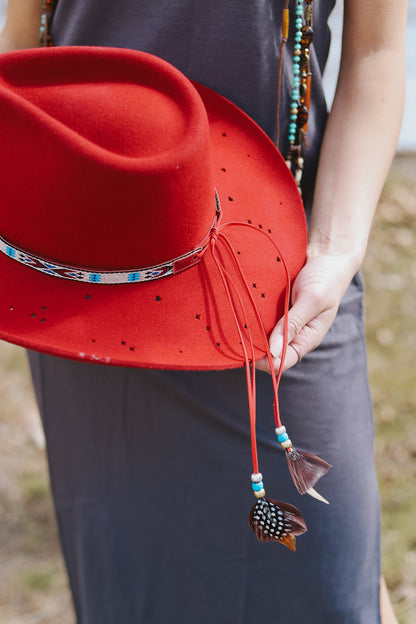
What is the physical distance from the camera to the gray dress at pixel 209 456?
39.1 inches

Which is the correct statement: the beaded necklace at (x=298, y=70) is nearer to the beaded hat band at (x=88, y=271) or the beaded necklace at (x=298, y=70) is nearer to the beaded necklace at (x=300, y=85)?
the beaded necklace at (x=300, y=85)

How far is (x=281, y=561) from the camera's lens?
1090mm

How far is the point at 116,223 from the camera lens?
76 cm

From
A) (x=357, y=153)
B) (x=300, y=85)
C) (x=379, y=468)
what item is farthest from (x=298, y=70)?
(x=379, y=468)

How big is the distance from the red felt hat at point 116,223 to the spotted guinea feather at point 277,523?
0.65ft

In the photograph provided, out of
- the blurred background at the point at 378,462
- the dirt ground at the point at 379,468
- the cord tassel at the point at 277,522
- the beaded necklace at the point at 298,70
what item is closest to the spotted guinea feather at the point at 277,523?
the cord tassel at the point at 277,522

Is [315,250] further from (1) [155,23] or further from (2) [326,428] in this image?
(1) [155,23]

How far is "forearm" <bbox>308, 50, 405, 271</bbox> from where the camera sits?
999 mm

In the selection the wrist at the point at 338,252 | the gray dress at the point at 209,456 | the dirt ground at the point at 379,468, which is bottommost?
the dirt ground at the point at 379,468

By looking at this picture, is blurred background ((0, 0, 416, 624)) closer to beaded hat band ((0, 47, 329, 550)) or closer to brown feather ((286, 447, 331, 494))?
beaded hat band ((0, 47, 329, 550))

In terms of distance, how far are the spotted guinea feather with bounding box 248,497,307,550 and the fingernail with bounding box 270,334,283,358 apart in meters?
0.20

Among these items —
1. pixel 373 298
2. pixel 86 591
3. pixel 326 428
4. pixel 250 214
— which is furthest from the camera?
pixel 373 298

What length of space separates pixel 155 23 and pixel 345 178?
393 mm

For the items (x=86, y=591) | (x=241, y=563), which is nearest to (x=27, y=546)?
(x=86, y=591)
